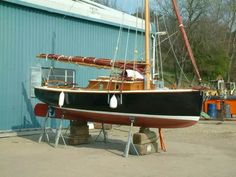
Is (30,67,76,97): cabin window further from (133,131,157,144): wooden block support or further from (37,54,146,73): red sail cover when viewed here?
(133,131,157,144): wooden block support

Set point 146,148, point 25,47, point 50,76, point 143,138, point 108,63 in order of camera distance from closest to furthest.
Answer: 1. point 143,138
2. point 146,148
3. point 108,63
4. point 25,47
5. point 50,76

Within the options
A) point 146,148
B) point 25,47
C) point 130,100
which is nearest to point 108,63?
point 130,100

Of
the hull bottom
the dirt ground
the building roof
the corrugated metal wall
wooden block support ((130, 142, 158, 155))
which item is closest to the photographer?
the dirt ground

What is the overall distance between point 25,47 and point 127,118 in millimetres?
6336

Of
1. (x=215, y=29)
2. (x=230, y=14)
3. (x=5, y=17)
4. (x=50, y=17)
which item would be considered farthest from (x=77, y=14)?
(x=230, y=14)

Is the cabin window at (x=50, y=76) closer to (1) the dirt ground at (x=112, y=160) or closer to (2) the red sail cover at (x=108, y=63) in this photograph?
(2) the red sail cover at (x=108, y=63)

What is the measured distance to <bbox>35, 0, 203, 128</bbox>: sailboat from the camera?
44.9 ft

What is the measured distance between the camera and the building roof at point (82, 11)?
19405 millimetres


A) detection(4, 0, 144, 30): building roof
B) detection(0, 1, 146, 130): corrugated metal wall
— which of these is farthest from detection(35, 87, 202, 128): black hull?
detection(4, 0, 144, 30): building roof

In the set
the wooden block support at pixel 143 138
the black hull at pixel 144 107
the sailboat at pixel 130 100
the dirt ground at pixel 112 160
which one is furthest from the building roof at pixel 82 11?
the dirt ground at pixel 112 160

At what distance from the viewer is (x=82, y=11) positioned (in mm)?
21812

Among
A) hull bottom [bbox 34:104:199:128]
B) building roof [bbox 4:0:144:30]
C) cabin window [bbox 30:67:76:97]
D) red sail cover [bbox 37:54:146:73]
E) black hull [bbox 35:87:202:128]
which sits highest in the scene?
building roof [bbox 4:0:144:30]

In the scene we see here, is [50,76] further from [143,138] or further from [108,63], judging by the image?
[143,138]

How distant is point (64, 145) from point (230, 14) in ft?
162
